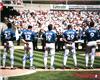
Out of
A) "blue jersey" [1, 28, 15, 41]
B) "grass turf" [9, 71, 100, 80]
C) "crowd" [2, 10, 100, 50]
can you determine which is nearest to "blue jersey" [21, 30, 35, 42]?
"blue jersey" [1, 28, 15, 41]

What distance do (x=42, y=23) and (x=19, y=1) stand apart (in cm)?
384

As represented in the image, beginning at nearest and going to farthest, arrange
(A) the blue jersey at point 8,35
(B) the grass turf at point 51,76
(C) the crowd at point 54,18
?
1. (B) the grass turf at point 51,76
2. (A) the blue jersey at point 8,35
3. (C) the crowd at point 54,18

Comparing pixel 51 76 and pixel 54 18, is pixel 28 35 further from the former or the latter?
pixel 54 18

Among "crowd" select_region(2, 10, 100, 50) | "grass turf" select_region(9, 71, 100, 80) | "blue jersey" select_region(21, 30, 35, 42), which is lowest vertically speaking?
"grass turf" select_region(9, 71, 100, 80)

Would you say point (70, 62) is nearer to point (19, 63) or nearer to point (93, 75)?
point (19, 63)

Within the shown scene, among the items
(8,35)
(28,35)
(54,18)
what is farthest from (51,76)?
(54,18)

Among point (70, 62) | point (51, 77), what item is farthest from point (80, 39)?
point (51, 77)

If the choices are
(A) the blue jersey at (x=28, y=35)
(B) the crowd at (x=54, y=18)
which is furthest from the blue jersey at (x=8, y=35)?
(B) the crowd at (x=54, y=18)

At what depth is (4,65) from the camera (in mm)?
16031

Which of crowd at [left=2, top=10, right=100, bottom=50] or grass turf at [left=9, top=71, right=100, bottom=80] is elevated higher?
crowd at [left=2, top=10, right=100, bottom=50]

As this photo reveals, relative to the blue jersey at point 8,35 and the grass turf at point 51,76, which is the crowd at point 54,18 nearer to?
the blue jersey at point 8,35

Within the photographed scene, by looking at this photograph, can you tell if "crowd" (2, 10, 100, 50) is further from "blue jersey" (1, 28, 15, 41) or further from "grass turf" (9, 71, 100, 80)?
"grass turf" (9, 71, 100, 80)

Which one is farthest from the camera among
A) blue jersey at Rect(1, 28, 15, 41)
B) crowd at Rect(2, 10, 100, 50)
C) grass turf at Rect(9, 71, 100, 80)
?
crowd at Rect(2, 10, 100, 50)

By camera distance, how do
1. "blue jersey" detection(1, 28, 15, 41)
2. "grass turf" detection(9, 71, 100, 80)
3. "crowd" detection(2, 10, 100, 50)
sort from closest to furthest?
"grass turf" detection(9, 71, 100, 80) < "blue jersey" detection(1, 28, 15, 41) < "crowd" detection(2, 10, 100, 50)
